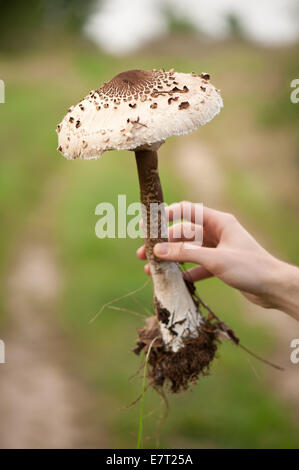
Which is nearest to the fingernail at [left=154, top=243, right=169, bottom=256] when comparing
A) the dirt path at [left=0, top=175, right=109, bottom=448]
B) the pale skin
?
the pale skin

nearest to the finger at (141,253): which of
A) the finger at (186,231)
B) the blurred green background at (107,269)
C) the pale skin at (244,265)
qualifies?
the finger at (186,231)

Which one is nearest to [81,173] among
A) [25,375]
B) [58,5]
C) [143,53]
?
[25,375]

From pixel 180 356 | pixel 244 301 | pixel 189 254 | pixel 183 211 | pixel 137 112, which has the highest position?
pixel 244 301

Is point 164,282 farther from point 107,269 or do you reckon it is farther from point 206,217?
point 107,269

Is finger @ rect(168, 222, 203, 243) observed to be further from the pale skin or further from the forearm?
the forearm

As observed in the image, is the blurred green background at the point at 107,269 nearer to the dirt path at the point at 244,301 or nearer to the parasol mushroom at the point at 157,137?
the dirt path at the point at 244,301

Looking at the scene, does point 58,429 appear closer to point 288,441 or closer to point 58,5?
point 288,441

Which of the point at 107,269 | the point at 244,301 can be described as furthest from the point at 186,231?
the point at 107,269
